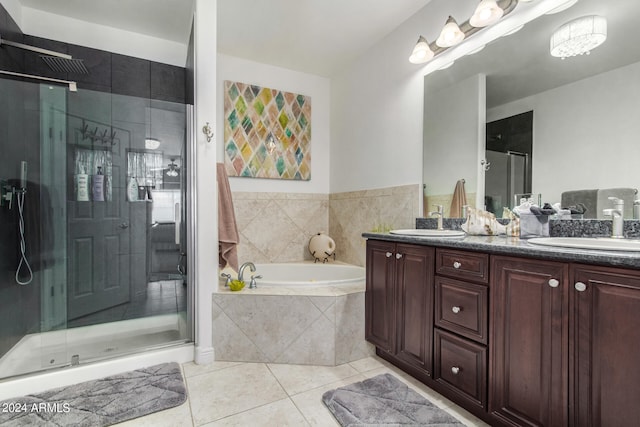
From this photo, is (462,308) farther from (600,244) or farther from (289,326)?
(289,326)

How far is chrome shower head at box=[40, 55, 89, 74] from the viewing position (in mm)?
2378

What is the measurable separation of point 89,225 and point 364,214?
2.25m

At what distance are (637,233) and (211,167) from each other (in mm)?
2390

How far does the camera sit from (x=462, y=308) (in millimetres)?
1548

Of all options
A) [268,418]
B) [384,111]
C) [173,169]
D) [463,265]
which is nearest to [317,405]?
[268,418]

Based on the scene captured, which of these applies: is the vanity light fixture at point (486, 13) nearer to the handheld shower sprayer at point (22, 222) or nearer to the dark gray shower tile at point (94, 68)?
the dark gray shower tile at point (94, 68)

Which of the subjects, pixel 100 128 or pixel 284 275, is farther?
pixel 284 275

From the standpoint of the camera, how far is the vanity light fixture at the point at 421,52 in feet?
7.42

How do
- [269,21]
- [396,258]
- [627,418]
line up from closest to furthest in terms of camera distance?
[627,418]
[396,258]
[269,21]

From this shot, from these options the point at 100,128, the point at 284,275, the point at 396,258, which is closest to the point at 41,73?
the point at 100,128

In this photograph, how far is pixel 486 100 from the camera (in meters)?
2.04

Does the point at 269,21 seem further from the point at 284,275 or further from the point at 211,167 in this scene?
the point at 284,275

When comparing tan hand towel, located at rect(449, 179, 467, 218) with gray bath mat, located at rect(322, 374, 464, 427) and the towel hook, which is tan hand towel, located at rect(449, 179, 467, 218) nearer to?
gray bath mat, located at rect(322, 374, 464, 427)

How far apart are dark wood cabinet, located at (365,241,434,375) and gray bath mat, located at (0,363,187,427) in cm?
127
